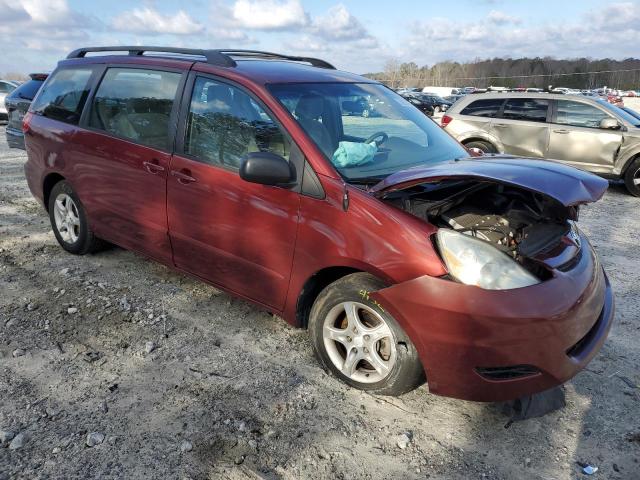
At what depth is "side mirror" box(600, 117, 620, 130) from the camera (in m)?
8.73

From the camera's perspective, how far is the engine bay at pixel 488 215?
2724 millimetres

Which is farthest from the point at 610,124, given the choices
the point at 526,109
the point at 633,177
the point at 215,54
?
the point at 215,54

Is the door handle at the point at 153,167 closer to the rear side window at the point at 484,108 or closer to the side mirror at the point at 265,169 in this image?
the side mirror at the point at 265,169

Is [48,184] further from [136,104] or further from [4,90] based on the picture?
[4,90]

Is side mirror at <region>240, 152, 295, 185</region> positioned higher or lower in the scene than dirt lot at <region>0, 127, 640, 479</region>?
higher

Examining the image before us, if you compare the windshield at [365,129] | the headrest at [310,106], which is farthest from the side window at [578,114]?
the headrest at [310,106]

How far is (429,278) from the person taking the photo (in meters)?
2.48

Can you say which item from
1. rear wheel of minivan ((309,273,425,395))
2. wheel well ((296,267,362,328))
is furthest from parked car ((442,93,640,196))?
rear wheel of minivan ((309,273,425,395))

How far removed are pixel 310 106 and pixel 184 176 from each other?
3.20 ft

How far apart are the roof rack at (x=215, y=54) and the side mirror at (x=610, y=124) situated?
20.9ft

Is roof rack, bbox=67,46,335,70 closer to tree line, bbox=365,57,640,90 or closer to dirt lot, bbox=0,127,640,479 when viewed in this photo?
dirt lot, bbox=0,127,640,479

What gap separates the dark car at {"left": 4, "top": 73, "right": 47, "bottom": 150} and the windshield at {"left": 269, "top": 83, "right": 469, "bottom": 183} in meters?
5.88

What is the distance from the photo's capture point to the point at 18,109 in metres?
8.35

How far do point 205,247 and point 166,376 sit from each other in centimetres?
90
